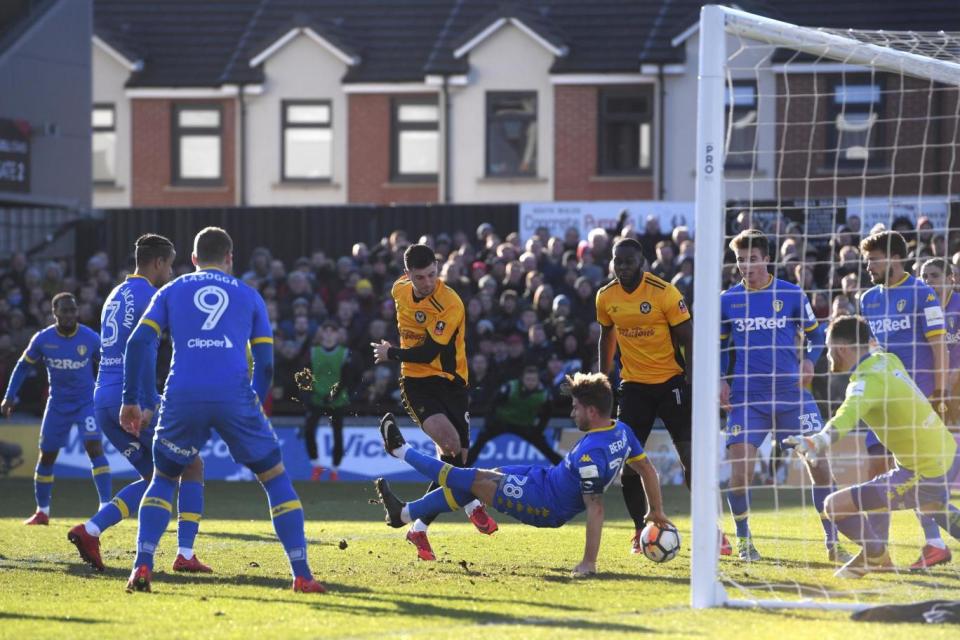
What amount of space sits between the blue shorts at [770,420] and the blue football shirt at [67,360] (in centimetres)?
675

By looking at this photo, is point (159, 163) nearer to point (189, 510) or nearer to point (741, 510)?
point (189, 510)

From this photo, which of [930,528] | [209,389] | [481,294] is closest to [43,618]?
[209,389]

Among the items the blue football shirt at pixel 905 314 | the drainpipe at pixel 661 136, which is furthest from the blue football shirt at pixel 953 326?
the drainpipe at pixel 661 136

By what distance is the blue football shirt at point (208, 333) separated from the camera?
27.8 ft

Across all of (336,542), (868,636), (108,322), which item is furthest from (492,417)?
(868,636)

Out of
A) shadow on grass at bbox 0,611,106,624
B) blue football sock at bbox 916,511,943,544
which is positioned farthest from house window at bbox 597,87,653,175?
shadow on grass at bbox 0,611,106,624

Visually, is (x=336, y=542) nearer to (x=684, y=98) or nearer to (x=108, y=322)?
(x=108, y=322)

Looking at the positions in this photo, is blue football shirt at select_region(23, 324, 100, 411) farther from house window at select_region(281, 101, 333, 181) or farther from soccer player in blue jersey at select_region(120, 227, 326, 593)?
house window at select_region(281, 101, 333, 181)

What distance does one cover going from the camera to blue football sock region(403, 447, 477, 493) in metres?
9.82

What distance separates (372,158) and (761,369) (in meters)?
24.5

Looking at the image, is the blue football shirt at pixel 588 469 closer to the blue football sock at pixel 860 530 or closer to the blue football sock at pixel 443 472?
the blue football sock at pixel 443 472

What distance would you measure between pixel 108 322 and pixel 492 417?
8438mm

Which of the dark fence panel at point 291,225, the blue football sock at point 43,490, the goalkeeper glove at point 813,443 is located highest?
the dark fence panel at point 291,225

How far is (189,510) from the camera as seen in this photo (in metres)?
9.84
